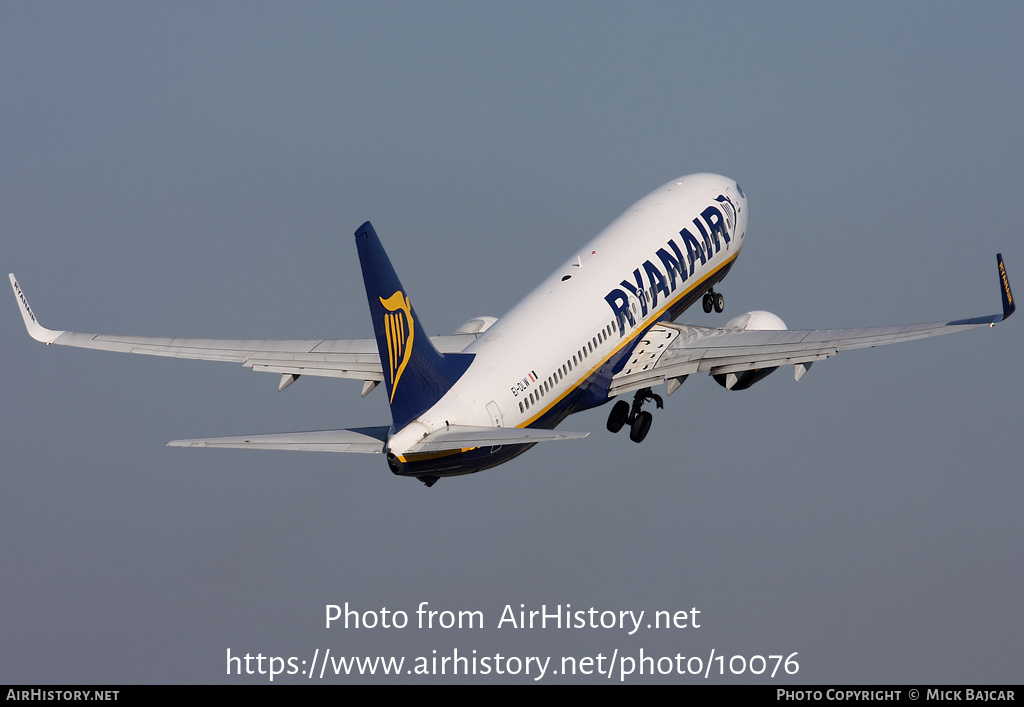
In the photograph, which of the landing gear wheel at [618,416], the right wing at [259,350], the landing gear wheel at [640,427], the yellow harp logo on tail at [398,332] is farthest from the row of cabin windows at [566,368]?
the right wing at [259,350]

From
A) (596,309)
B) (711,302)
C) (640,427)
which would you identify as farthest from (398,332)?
(711,302)

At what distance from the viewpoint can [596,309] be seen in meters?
62.2

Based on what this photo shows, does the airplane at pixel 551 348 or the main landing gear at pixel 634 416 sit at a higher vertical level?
the airplane at pixel 551 348

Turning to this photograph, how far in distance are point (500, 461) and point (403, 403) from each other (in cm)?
463

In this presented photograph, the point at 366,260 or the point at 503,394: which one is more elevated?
the point at 366,260

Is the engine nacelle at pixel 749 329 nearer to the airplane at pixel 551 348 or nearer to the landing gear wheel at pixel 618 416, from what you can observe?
the airplane at pixel 551 348

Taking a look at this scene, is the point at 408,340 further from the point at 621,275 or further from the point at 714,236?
the point at 714,236

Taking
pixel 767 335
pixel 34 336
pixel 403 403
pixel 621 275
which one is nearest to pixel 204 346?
pixel 34 336

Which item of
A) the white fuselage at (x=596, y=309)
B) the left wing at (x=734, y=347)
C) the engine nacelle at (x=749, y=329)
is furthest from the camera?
the engine nacelle at (x=749, y=329)

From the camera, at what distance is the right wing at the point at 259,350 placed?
60.3 metres

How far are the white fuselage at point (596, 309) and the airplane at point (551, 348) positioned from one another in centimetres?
6

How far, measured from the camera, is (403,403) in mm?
52844

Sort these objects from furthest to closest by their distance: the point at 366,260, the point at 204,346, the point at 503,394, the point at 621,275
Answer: the point at 621,275 → the point at 204,346 → the point at 503,394 → the point at 366,260

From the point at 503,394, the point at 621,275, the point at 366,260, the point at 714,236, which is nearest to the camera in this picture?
the point at 366,260
